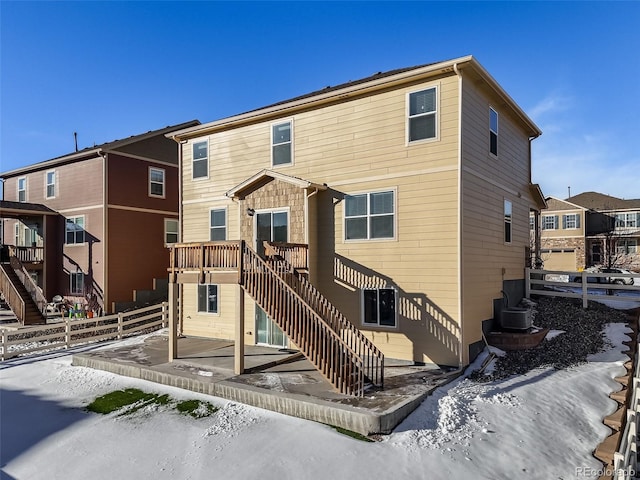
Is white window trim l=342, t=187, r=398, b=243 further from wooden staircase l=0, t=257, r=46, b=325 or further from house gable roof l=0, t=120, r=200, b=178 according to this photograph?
wooden staircase l=0, t=257, r=46, b=325

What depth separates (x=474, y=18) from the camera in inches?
497

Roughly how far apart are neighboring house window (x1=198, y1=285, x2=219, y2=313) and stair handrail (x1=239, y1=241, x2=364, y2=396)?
4.78m

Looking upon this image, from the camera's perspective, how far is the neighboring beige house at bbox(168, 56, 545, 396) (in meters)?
9.51

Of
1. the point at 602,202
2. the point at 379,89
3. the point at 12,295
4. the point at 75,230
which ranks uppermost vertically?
the point at 379,89

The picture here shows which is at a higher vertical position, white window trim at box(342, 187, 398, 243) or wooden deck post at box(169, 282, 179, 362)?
white window trim at box(342, 187, 398, 243)

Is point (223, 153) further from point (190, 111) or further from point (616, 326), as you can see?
point (616, 326)

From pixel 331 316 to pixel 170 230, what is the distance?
1544cm

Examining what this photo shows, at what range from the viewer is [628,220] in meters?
35.4

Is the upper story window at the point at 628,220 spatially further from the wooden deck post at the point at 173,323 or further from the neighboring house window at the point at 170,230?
the wooden deck post at the point at 173,323

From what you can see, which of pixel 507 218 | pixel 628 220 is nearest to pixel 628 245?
pixel 628 220

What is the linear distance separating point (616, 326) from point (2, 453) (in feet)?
46.5

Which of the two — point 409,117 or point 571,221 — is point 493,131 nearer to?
point 409,117

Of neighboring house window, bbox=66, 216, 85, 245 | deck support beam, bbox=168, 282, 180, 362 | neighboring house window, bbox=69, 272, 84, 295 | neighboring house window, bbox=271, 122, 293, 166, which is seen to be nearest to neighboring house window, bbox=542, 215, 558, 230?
neighboring house window, bbox=271, 122, 293, 166

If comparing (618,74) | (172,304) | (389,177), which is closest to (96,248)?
(172,304)
